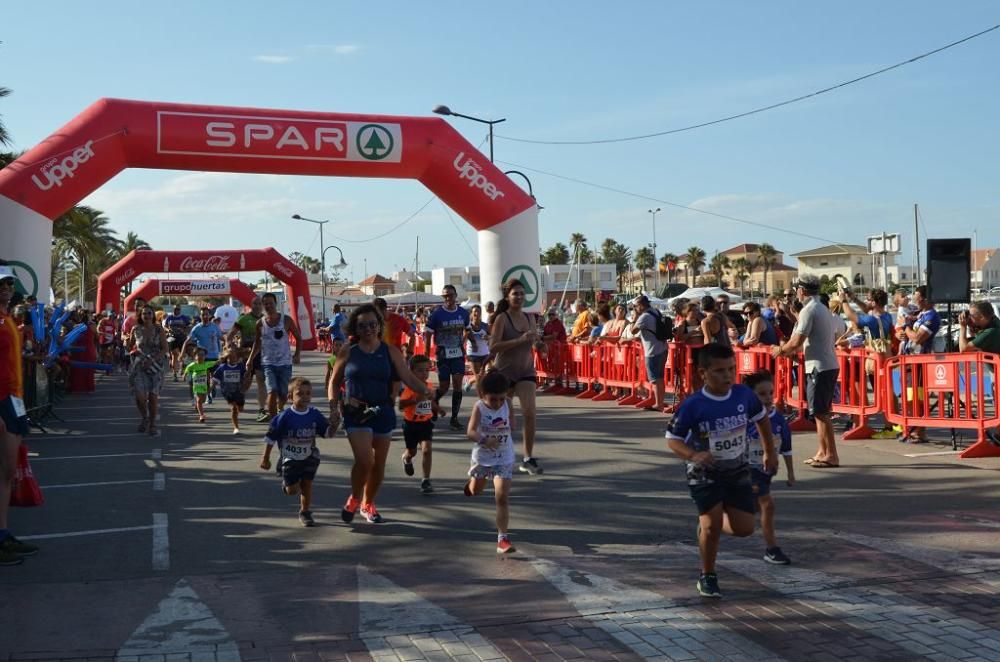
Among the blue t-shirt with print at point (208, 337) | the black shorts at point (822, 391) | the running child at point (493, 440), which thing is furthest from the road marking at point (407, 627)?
the blue t-shirt with print at point (208, 337)

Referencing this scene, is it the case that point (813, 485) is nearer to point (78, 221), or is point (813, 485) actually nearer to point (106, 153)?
point (106, 153)

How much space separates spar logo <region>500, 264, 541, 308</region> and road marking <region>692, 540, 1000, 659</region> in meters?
13.6

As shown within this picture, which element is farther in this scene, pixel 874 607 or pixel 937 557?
pixel 937 557

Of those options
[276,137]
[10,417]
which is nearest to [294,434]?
[10,417]

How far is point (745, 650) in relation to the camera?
4.88 metres

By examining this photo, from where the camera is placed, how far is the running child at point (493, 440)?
23.5 ft

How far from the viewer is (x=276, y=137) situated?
17688mm

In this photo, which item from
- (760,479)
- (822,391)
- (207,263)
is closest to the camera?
(760,479)

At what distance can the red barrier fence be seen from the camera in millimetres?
10789

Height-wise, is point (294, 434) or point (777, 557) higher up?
point (294, 434)

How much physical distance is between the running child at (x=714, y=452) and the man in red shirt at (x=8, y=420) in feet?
13.9

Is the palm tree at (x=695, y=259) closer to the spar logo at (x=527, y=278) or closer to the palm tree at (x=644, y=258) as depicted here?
the palm tree at (x=644, y=258)

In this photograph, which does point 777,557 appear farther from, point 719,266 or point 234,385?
point 719,266

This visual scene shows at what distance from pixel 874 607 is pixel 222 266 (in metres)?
37.2
